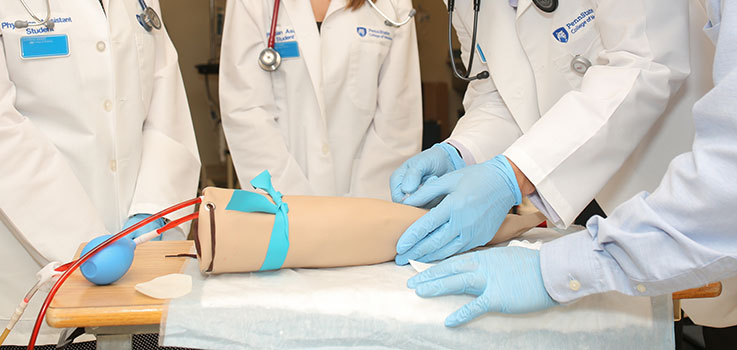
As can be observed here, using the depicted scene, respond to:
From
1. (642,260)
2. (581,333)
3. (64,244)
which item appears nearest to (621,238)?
(642,260)

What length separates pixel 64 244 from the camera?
125 centimetres

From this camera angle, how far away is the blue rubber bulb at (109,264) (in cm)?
80

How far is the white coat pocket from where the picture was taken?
5.85 ft

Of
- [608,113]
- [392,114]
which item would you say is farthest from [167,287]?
[392,114]

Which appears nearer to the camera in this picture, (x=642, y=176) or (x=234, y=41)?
(x=642, y=176)

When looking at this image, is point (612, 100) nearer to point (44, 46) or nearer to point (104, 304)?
point (104, 304)

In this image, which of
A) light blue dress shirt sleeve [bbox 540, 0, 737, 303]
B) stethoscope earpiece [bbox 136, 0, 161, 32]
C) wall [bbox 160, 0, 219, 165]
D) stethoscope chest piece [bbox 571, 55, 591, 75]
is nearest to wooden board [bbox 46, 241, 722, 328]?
light blue dress shirt sleeve [bbox 540, 0, 737, 303]

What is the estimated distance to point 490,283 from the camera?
84 cm

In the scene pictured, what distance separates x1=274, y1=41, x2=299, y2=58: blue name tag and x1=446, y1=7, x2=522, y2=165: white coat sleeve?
1.60 ft

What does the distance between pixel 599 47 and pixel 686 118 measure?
0.76 feet

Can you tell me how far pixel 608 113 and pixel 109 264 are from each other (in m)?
0.88

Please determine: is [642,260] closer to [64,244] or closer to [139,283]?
[139,283]

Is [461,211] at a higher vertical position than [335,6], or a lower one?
lower

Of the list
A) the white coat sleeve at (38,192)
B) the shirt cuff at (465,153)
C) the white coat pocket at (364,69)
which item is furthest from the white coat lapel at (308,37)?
the white coat sleeve at (38,192)
